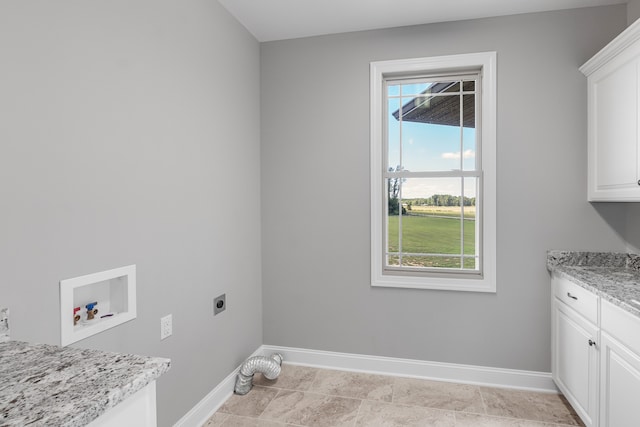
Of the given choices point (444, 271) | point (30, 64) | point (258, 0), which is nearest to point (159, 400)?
point (30, 64)

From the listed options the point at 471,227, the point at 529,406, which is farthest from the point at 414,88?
the point at 529,406

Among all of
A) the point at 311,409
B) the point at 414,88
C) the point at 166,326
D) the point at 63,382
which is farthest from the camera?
the point at 414,88

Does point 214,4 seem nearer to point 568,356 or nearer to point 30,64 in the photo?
point 30,64

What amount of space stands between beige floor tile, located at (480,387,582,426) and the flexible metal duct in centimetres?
144

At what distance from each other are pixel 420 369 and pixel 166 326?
73.6 inches

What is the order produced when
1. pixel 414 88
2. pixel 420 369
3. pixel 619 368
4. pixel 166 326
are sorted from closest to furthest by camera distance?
pixel 619 368 < pixel 166 326 < pixel 420 369 < pixel 414 88

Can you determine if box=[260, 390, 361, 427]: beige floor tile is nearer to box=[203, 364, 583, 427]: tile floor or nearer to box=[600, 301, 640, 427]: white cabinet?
box=[203, 364, 583, 427]: tile floor

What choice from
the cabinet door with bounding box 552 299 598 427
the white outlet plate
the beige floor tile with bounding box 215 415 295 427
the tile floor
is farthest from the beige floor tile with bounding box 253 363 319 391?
the cabinet door with bounding box 552 299 598 427

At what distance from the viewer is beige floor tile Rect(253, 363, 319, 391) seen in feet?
8.46

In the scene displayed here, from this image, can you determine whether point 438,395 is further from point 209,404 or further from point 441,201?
point 209,404

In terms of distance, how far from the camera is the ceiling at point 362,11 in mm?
2354

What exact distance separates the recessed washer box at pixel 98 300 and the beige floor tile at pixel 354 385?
4.89 ft

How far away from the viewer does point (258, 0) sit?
2.33 m

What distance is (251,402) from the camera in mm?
2365
